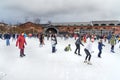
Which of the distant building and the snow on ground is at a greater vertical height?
the snow on ground

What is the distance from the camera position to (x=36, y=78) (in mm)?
8969

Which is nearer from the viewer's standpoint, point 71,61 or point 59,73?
point 59,73

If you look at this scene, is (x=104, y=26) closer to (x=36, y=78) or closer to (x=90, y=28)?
(x=90, y=28)

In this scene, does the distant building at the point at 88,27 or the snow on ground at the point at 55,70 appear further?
the distant building at the point at 88,27

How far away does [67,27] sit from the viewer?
277 feet

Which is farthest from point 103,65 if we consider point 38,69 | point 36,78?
point 36,78

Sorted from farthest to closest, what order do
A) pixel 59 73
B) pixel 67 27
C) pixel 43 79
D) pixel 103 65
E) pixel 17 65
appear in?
1. pixel 67 27
2. pixel 103 65
3. pixel 17 65
4. pixel 59 73
5. pixel 43 79

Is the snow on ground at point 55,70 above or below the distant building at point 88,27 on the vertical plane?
above

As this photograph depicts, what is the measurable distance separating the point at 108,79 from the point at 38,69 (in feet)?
10.7

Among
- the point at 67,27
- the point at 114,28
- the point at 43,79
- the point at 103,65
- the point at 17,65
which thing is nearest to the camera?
the point at 43,79

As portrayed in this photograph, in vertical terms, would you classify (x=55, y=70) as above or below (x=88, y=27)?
above

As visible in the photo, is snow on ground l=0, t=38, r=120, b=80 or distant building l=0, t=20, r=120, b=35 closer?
snow on ground l=0, t=38, r=120, b=80

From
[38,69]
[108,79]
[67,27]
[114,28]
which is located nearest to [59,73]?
[38,69]

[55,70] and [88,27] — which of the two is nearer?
[55,70]
